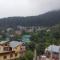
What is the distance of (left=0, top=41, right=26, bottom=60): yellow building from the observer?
2.02 metres

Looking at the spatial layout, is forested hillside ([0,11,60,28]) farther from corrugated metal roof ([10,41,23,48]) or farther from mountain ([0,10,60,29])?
corrugated metal roof ([10,41,23,48])

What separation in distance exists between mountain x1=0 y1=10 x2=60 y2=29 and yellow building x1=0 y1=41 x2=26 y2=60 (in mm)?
240

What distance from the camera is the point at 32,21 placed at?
2154mm

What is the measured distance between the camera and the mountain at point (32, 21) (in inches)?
84.0

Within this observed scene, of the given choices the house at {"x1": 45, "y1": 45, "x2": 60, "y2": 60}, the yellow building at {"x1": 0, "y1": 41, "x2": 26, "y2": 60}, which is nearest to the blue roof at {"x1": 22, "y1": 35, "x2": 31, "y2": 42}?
the yellow building at {"x1": 0, "y1": 41, "x2": 26, "y2": 60}

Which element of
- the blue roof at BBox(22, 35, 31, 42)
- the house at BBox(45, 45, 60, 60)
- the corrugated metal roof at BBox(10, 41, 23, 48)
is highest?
the blue roof at BBox(22, 35, 31, 42)

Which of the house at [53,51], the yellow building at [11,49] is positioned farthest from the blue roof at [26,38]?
the house at [53,51]

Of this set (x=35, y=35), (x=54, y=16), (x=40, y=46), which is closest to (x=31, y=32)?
(x=35, y=35)

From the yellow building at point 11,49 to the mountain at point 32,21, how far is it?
240 mm

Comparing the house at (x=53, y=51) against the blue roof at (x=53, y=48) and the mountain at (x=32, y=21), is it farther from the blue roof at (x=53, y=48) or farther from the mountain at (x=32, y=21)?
the mountain at (x=32, y=21)

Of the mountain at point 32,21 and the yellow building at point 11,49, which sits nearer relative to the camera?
the yellow building at point 11,49

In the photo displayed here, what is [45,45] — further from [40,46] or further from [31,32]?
[31,32]

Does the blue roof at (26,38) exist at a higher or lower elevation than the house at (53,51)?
higher

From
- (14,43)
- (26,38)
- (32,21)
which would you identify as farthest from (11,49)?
(32,21)
